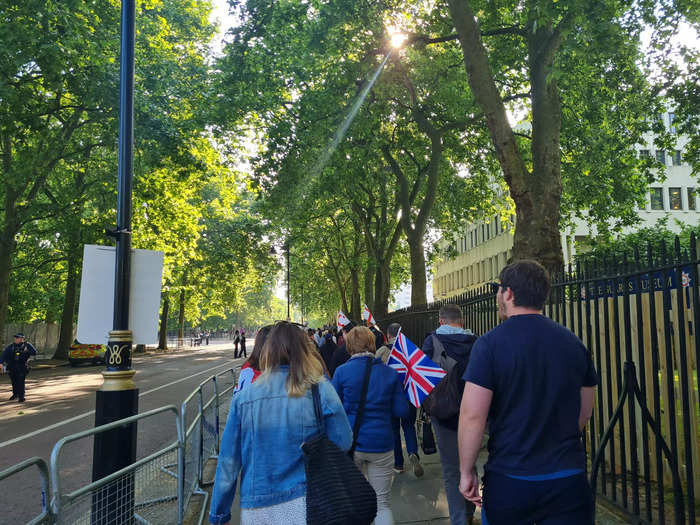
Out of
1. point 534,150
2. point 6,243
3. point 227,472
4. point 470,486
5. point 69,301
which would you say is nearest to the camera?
point 470,486

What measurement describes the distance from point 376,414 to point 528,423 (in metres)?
2.15

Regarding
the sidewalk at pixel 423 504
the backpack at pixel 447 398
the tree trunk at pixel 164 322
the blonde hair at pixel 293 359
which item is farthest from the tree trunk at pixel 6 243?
the blonde hair at pixel 293 359

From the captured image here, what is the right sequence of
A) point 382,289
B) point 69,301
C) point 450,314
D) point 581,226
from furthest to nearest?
point 581,226, point 69,301, point 382,289, point 450,314

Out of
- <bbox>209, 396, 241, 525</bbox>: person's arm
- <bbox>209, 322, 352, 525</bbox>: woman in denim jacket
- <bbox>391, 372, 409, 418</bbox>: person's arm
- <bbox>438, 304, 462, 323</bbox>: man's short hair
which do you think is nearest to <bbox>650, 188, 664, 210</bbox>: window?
<bbox>438, 304, 462, 323</bbox>: man's short hair

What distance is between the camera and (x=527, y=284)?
9.35ft

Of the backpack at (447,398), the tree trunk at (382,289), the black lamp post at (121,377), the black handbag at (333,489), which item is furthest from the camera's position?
the tree trunk at (382,289)

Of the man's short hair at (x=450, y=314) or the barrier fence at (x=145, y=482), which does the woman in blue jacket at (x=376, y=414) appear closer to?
the man's short hair at (x=450, y=314)

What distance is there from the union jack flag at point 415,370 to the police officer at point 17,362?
1220 cm

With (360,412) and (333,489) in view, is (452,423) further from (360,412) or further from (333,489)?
(333,489)

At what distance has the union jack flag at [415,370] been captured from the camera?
5637 millimetres

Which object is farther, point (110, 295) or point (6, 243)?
point (6, 243)

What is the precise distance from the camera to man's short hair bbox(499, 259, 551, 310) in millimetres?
2828

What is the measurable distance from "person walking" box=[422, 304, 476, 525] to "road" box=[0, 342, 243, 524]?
2444mm

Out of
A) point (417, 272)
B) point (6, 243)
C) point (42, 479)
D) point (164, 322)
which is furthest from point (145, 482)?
point (164, 322)
